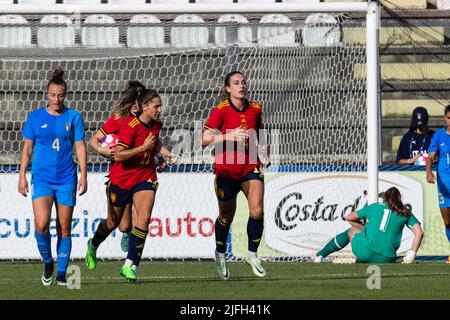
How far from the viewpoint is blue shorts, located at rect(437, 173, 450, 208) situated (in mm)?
15109

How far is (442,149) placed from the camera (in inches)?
605

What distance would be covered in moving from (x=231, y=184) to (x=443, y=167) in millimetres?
4578

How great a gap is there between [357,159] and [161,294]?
6.70 metres

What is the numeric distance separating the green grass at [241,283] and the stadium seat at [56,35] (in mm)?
4843

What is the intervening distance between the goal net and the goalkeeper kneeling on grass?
155 centimetres

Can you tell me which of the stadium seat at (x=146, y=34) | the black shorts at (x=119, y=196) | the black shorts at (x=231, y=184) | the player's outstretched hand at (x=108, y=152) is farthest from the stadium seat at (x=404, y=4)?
the black shorts at (x=119, y=196)

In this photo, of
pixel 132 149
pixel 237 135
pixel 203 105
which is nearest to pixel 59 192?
pixel 132 149

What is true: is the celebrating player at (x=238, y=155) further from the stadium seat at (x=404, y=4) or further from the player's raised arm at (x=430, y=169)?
the stadium seat at (x=404, y=4)

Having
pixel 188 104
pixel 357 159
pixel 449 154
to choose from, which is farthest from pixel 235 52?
pixel 449 154

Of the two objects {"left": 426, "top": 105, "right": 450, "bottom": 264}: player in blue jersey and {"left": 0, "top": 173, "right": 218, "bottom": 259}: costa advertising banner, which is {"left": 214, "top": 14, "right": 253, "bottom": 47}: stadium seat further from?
{"left": 426, "top": 105, "right": 450, "bottom": 264}: player in blue jersey

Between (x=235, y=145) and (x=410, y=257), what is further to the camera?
(x=410, y=257)

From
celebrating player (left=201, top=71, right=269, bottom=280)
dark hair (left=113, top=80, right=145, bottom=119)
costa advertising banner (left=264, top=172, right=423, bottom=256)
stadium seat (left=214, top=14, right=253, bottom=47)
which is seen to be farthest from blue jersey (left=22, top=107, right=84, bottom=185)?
stadium seat (left=214, top=14, right=253, bottom=47)

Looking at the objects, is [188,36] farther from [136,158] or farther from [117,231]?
[136,158]

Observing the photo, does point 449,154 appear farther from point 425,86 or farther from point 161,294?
point 161,294
